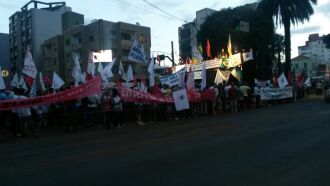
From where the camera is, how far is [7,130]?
19.2 meters

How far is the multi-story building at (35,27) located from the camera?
94438 mm

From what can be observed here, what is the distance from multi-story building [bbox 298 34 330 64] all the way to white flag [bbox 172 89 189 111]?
123 metres

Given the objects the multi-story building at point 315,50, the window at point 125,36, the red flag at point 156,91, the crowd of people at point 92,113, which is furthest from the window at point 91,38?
the multi-story building at point 315,50

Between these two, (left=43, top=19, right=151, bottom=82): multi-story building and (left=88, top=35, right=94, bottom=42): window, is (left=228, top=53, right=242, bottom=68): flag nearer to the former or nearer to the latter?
(left=43, top=19, right=151, bottom=82): multi-story building

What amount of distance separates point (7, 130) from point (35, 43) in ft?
261

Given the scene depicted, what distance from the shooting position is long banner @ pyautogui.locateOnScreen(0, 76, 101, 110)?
16.4 m

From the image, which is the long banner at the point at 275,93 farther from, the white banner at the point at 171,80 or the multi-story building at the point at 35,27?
the multi-story building at the point at 35,27

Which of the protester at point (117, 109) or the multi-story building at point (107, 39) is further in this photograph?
the multi-story building at point (107, 39)

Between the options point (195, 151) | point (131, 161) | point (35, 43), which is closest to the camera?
point (131, 161)

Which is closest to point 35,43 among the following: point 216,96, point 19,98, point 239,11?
point 239,11

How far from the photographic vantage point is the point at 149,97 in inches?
851

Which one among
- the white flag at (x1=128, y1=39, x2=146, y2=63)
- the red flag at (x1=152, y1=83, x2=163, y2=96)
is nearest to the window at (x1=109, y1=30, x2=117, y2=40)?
the white flag at (x1=128, y1=39, x2=146, y2=63)

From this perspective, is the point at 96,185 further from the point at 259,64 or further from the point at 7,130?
the point at 259,64

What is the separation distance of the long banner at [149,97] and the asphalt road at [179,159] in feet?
16.8
